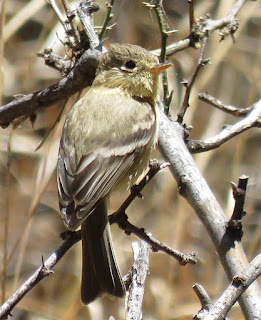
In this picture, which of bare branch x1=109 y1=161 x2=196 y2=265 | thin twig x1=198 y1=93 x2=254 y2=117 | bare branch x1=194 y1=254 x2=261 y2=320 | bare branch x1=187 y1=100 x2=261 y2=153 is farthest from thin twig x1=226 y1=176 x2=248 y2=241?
thin twig x1=198 y1=93 x2=254 y2=117

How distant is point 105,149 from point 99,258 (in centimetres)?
Answer: 43

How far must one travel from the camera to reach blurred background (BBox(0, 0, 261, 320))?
4.50 m

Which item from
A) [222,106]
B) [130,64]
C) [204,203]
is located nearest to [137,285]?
[204,203]

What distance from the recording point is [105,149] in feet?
8.63

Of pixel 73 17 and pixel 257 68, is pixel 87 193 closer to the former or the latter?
pixel 73 17

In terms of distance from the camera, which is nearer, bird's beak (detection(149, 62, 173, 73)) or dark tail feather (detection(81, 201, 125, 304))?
dark tail feather (detection(81, 201, 125, 304))

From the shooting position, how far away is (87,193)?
95.2 inches

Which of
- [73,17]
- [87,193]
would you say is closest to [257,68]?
[73,17]

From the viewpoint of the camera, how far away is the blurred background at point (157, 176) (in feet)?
14.8

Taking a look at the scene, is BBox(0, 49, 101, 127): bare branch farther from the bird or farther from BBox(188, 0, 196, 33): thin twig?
BBox(188, 0, 196, 33): thin twig

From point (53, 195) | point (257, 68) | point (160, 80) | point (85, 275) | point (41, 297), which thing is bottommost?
point (41, 297)

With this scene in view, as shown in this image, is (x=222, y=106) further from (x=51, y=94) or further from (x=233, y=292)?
(x=233, y=292)

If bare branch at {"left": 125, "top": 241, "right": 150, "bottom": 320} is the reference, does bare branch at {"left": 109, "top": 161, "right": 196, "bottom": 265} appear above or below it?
above

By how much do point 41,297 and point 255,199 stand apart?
66.7 inches
